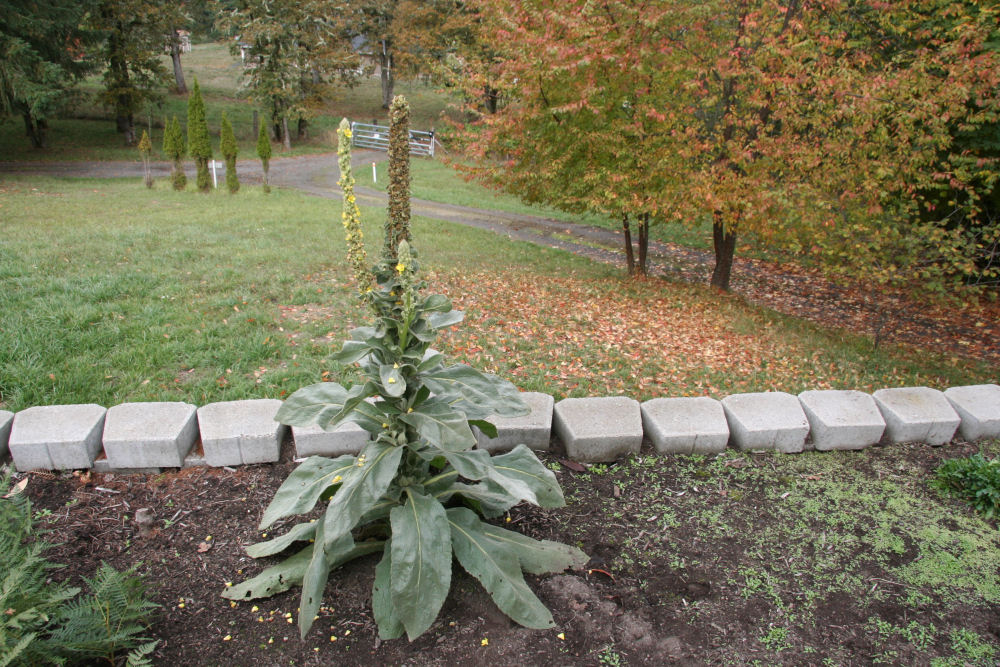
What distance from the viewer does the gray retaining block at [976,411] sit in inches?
168

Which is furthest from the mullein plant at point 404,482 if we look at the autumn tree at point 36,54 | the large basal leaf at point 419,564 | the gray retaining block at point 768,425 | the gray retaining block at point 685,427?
the autumn tree at point 36,54

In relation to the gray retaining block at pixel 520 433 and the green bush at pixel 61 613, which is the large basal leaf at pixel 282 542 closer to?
the green bush at pixel 61 613

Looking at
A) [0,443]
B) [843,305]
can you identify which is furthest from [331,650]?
[843,305]

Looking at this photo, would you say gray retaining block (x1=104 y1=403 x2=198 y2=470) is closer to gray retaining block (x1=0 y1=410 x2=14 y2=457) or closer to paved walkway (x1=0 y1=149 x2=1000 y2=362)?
gray retaining block (x1=0 y1=410 x2=14 y2=457)

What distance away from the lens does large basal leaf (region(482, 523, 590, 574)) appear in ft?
9.39

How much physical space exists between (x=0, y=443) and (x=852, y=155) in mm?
8067

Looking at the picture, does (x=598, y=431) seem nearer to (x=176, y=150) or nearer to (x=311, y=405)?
(x=311, y=405)

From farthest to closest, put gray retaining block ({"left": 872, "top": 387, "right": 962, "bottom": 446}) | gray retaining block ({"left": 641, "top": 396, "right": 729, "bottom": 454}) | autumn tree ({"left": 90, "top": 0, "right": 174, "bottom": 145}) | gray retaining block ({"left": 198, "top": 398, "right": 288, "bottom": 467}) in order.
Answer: autumn tree ({"left": 90, "top": 0, "right": 174, "bottom": 145}), gray retaining block ({"left": 872, "top": 387, "right": 962, "bottom": 446}), gray retaining block ({"left": 641, "top": 396, "right": 729, "bottom": 454}), gray retaining block ({"left": 198, "top": 398, "right": 288, "bottom": 467})

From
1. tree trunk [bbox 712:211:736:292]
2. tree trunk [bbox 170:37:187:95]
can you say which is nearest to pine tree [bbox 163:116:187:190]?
tree trunk [bbox 712:211:736:292]

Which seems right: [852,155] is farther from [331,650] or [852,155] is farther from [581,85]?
[331,650]

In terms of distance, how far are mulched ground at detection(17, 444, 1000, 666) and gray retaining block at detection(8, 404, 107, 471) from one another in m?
0.08

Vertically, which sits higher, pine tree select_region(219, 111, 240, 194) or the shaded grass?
the shaded grass

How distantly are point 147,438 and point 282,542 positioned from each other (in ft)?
3.92

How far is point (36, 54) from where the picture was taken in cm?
1653
